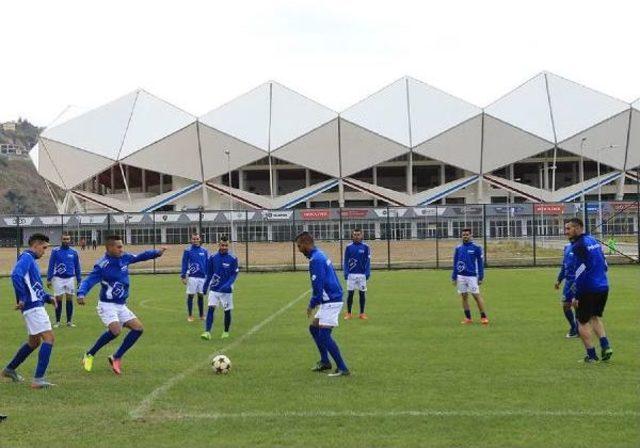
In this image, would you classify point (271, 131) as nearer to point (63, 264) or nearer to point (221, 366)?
point (63, 264)

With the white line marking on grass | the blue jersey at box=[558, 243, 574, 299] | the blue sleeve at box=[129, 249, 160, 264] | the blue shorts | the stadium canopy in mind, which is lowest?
the white line marking on grass

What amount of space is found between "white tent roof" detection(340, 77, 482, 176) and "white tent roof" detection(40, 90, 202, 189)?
55.4 ft

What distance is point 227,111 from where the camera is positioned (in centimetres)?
8075

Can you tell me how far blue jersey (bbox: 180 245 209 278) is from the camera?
51.5 feet

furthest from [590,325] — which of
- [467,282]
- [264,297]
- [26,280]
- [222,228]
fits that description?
[222,228]

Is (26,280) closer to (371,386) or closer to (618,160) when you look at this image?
(371,386)

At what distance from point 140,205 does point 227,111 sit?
14.5 m

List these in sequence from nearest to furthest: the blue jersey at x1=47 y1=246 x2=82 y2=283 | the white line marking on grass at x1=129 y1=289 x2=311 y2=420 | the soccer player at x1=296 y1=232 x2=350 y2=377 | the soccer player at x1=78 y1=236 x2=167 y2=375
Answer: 1. the white line marking on grass at x1=129 y1=289 x2=311 y2=420
2. the soccer player at x1=296 y1=232 x2=350 y2=377
3. the soccer player at x1=78 y1=236 x2=167 y2=375
4. the blue jersey at x1=47 y1=246 x2=82 y2=283

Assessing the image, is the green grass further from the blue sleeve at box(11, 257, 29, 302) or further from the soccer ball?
the blue sleeve at box(11, 257, 29, 302)

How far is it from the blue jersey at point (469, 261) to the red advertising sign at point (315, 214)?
34.4m

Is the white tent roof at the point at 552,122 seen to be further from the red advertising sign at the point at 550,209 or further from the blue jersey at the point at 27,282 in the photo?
the blue jersey at the point at 27,282

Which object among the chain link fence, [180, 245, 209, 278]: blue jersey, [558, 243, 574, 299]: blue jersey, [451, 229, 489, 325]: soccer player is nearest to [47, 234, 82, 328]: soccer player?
[180, 245, 209, 278]: blue jersey

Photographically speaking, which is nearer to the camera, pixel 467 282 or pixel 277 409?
pixel 277 409

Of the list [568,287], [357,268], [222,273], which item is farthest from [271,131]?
[568,287]
